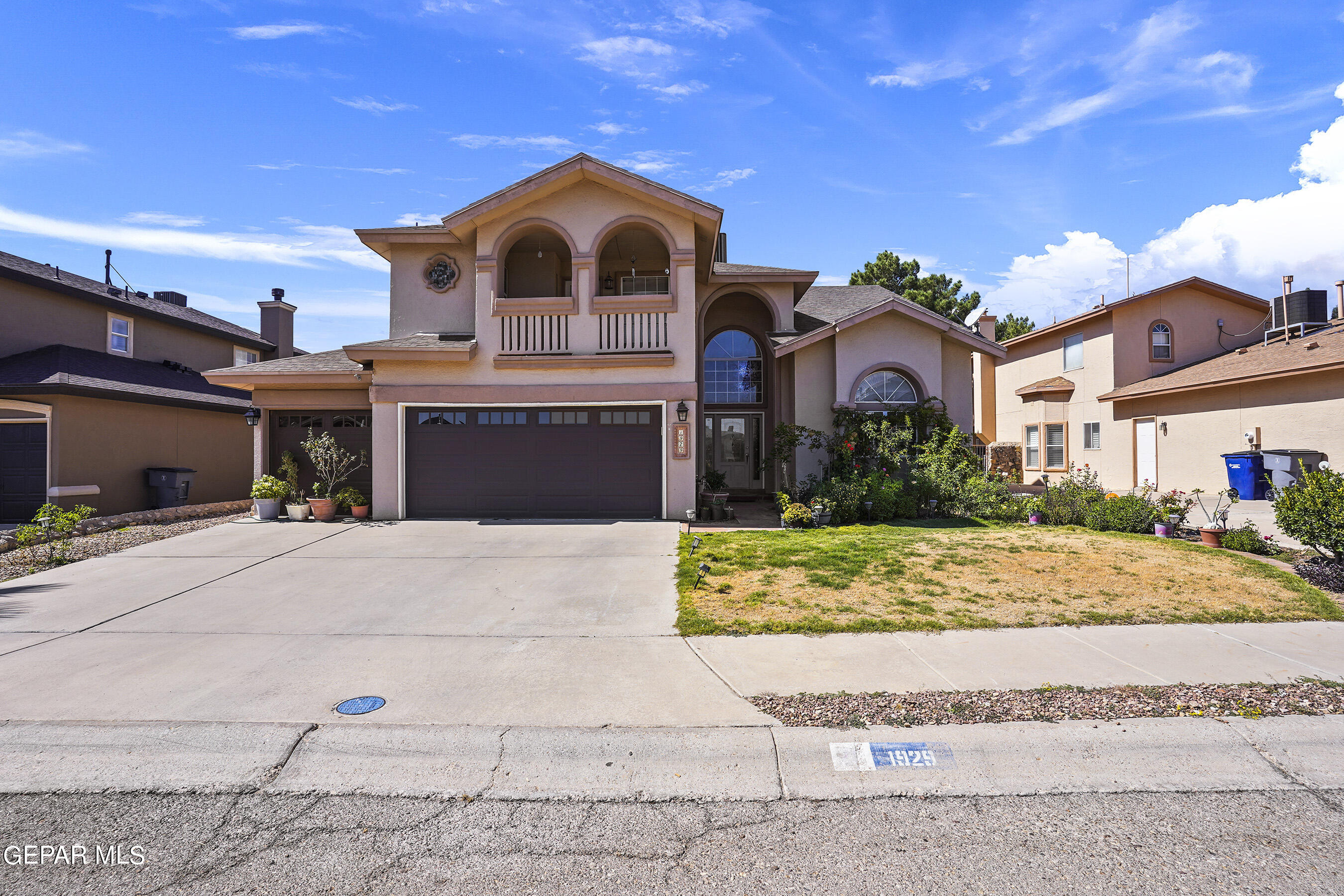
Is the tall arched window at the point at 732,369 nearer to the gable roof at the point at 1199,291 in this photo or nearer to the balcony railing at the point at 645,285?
the balcony railing at the point at 645,285

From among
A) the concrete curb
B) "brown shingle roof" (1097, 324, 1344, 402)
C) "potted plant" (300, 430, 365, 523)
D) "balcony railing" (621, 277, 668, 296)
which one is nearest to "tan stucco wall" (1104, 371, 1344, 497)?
"brown shingle roof" (1097, 324, 1344, 402)

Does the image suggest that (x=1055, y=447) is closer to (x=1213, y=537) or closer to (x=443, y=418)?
(x=1213, y=537)

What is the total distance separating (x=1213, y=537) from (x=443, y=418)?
1414 centimetres

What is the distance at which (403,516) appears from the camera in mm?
13023

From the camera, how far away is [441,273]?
14.5 metres

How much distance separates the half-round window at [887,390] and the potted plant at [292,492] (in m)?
12.6

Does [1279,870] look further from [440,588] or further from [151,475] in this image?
[151,475]

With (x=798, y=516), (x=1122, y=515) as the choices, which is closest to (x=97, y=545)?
(x=798, y=516)

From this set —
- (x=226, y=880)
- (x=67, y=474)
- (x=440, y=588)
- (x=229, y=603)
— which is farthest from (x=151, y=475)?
(x=226, y=880)

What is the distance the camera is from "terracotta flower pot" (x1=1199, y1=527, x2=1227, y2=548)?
10.1m

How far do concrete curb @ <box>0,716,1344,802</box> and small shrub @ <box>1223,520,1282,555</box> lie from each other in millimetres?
6804

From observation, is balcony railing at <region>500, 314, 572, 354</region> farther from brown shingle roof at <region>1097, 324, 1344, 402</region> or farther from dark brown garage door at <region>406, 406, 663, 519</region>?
brown shingle roof at <region>1097, 324, 1344, 402</region>

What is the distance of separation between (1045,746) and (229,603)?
8.24m

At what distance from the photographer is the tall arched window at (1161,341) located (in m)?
19.4
